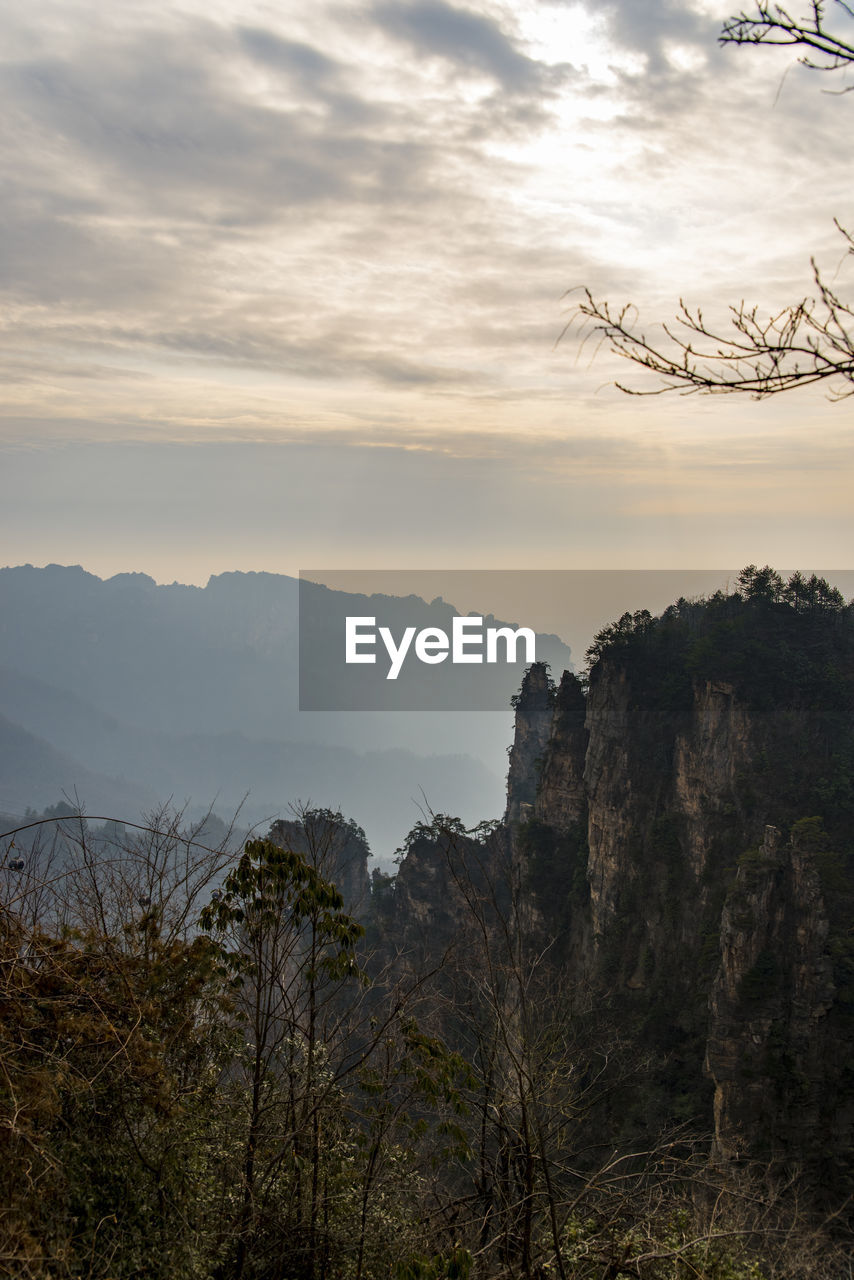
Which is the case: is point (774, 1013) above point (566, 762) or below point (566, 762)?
below

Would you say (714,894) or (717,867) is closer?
(714,894)

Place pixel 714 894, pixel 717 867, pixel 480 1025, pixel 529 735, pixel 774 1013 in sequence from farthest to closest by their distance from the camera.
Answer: pixel 529 735 → pixel 717 867 → pixel 714 894 → pixel 774 1013 → pixel 480 1025

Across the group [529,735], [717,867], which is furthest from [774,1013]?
[529,735]

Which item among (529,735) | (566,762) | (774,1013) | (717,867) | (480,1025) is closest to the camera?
(480,1025)

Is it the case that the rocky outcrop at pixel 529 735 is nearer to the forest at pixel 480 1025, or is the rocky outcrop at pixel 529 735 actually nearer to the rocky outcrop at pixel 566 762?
the forest at pixel 480 1025

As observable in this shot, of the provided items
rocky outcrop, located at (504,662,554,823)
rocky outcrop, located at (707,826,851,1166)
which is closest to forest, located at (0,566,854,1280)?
rocky outcrop, located at (707,826,851,1166)

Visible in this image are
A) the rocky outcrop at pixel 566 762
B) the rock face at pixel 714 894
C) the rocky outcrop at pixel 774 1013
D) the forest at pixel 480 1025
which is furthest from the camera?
the rocky outcrop at pixel 566 762

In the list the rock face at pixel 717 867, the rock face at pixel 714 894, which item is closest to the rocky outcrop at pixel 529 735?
the rock face at pixel 714 894

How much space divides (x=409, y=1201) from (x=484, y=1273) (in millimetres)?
2786

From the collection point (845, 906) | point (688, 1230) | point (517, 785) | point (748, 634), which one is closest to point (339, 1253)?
point (688, 1230)

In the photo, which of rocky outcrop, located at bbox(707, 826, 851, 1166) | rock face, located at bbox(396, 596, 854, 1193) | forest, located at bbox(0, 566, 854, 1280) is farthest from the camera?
rock face, located at bbox(396, 596, 854, 1193)

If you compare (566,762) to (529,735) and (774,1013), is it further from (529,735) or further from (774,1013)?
(774,1013)

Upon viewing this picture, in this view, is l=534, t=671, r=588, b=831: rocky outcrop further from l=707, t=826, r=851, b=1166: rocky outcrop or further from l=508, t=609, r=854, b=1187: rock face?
l=707, t=826, r=851, b=1166: rocky outcrop

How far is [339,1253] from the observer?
24.6ft
